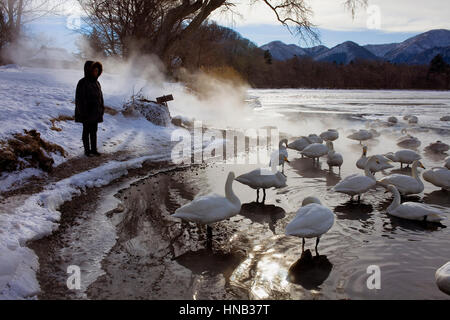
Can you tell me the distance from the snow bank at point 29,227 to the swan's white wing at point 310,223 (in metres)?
3.27

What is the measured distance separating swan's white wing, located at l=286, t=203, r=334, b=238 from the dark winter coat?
590cm

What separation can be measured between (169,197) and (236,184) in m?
1.94

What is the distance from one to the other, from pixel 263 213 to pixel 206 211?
1711 mm

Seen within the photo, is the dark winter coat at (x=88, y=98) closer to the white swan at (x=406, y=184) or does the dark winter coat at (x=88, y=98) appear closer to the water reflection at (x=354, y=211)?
the water reflection at (x=354, y=211)

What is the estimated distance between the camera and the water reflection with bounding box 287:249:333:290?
451cm

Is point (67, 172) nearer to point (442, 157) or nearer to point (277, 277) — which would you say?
point (277, 277)

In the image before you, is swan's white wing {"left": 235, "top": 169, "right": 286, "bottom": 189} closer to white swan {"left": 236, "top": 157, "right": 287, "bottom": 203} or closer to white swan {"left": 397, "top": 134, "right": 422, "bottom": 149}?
white swan {"left": 236, "top": 157, "right": 287, "bottom": 203}

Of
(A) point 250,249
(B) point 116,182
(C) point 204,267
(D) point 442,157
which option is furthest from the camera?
(D) point 442,157

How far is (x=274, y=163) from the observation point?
1025cm

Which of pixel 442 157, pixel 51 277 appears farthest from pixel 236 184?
pixel 442 157

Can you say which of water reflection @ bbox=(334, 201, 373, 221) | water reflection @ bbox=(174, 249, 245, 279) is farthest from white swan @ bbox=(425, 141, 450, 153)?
water reflection @ bbox=(174, 249, 245, 279)

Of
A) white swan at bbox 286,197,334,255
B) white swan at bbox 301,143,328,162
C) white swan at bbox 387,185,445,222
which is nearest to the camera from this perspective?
white swan at bbox 286,197,334,255

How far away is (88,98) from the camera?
8758 millimetres

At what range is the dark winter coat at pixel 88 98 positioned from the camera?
866 centimetres
